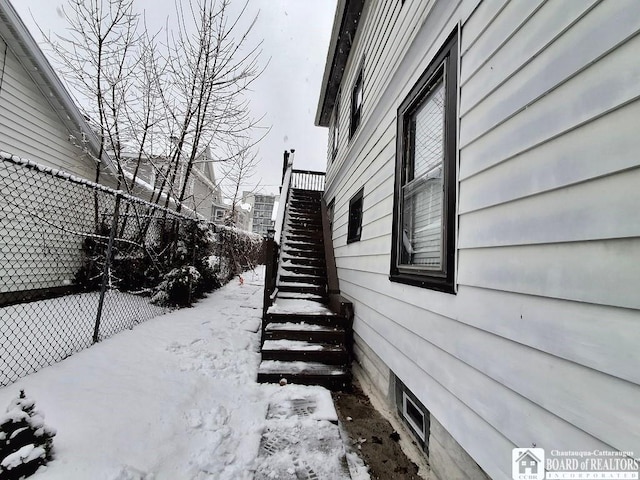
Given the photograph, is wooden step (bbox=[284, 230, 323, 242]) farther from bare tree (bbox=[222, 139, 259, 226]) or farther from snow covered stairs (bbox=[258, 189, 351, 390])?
bare tree (bbox=[222, 139, 259, 226])

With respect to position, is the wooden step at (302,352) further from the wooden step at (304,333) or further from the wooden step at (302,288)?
the wooden step at (302,288)

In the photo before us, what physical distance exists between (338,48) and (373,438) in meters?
7.29

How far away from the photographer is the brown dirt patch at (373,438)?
6.68ft

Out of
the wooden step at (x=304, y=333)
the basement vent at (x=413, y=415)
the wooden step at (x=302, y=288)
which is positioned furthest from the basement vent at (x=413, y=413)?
the wooden step at (x=302, y=288)

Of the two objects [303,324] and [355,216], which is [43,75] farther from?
[303,324]

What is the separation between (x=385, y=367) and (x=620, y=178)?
2.42 meters

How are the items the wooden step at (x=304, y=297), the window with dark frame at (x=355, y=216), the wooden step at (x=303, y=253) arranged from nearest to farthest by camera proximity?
the window with dark frame at (x=355, y=216) → the wooden step at (x=304, y=297) → the wooden step at (x=303, y=253)

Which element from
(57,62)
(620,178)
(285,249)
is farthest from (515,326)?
(57,62)

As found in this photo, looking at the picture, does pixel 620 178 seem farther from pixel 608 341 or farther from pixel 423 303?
pixel 423 303

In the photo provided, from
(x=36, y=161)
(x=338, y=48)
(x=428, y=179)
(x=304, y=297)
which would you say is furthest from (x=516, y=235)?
(x=36, y=161)

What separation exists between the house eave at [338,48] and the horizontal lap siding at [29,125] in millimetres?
6538

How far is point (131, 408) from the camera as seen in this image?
2.12m

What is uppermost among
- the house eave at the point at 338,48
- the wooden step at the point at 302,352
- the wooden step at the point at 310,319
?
the house eave at the point at 338,48

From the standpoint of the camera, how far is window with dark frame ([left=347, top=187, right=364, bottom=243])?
430 centimetres
